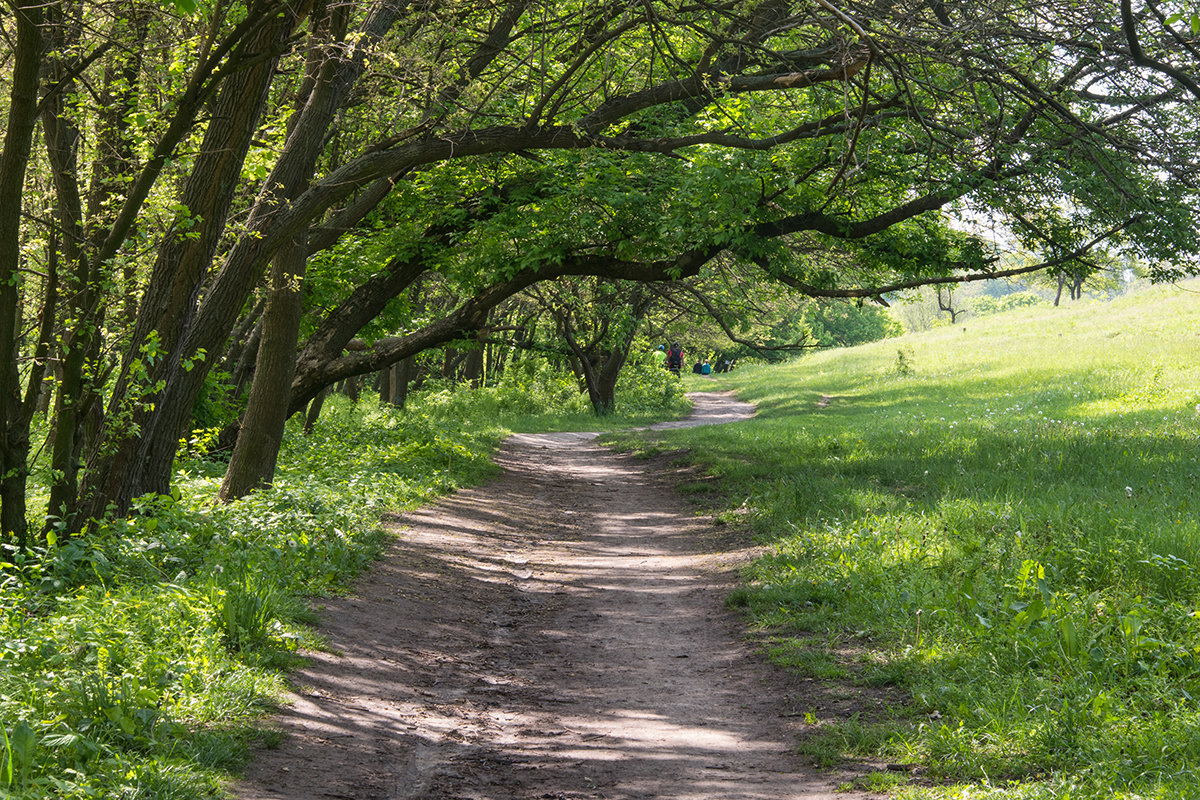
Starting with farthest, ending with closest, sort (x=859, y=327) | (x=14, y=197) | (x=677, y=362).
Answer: (x=859, y=327) → (x=677, y=362) → (x=14, y=197)

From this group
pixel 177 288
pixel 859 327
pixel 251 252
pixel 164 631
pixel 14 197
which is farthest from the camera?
pixel 859 327

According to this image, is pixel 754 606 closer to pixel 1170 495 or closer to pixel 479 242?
pixel 1170 495

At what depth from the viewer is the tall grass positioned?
12.9 feet

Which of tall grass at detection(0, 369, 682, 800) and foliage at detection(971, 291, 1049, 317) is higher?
foliage at detection(971, 291, 1049, 317)

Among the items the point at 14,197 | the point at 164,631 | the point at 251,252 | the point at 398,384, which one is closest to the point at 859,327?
the point at 398,384

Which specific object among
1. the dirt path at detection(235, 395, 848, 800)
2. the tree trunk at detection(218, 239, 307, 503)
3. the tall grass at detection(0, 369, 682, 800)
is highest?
the tree trunk at detection(218, 239, 307, 503)

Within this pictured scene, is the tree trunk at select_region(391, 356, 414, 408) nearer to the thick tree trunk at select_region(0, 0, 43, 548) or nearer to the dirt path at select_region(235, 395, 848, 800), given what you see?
the dirt path at select_region(235, 395, 848, 800)

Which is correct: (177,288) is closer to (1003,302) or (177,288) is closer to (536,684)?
(536,684)

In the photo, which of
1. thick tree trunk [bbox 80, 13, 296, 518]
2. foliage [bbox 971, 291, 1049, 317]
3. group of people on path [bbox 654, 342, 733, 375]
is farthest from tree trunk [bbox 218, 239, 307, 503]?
foliage [bbox 971, 291, 1049, 317]

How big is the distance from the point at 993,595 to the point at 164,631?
5.09 metres

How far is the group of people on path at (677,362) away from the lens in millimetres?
39444

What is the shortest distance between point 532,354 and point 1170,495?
→ 29722 mm

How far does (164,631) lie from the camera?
5336 mm

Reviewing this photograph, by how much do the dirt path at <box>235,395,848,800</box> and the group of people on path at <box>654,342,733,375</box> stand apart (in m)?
28.1
